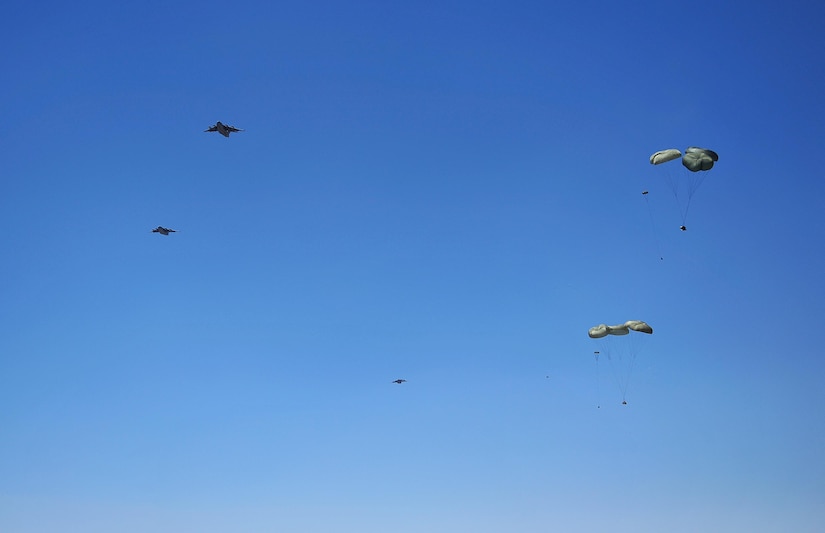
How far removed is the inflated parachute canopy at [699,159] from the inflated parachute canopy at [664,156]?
1.73m

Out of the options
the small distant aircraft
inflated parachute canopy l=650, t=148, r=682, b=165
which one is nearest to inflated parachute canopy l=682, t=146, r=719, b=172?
inflated parachute canopy l=650, t=148, r=682, b=165

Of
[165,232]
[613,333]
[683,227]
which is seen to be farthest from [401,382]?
[683,227]

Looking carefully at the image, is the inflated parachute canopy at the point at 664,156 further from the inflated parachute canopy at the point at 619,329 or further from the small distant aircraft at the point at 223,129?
the small distant aircraft at the point at 223,129

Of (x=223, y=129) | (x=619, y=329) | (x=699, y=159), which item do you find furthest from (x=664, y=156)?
(x=223, y=129)

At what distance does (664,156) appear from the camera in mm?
99562

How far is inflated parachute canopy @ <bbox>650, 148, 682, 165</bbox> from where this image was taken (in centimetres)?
9894

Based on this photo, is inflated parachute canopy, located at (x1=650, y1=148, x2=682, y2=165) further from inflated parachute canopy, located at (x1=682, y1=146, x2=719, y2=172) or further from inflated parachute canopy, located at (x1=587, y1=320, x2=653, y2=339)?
inflated parachute canopy, located at (x1=587, y1=320, x2=653, y2=339)

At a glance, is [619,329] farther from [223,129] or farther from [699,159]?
[223,129]

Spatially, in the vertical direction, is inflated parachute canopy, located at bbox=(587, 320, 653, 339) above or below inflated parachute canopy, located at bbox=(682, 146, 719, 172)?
below

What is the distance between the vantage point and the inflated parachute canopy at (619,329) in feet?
356

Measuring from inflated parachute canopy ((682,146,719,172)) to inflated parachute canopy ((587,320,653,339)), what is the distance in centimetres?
2539

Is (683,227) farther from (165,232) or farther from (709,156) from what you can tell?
(165,232)

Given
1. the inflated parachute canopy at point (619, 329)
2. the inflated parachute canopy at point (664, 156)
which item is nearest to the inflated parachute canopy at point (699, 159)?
the inflated parachute canopy at point (664, 156)

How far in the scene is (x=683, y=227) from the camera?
9519 centimetres
